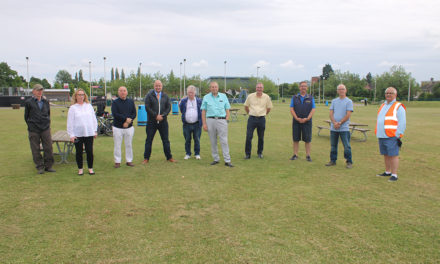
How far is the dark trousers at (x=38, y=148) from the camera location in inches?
243

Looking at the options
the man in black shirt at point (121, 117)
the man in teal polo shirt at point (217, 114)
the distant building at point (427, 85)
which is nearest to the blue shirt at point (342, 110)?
the man in teal polo shirt at point (217, 114)

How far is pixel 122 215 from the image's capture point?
4133 millimetres

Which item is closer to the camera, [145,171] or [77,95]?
[77,95]

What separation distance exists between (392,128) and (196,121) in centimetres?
428

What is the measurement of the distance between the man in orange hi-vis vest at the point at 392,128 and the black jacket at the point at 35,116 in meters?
6.71

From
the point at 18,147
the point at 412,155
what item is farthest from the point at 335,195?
the point at 18,147

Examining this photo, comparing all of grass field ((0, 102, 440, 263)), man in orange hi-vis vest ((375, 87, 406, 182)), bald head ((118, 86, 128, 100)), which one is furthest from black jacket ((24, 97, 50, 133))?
man in orange hi-vis vest ((375, 87, 406, 182))

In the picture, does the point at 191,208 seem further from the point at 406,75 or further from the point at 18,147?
the point at 406,75

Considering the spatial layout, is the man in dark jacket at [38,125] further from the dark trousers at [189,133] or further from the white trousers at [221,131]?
the white trousers at [221,131]

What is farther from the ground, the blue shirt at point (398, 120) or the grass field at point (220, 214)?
the blue shirt at point (398, 120)

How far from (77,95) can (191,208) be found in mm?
3349

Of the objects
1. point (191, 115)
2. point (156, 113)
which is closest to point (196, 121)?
point (191, 115)

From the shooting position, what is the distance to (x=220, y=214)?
4.18m

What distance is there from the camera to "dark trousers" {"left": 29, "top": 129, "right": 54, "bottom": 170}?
6168 mm
